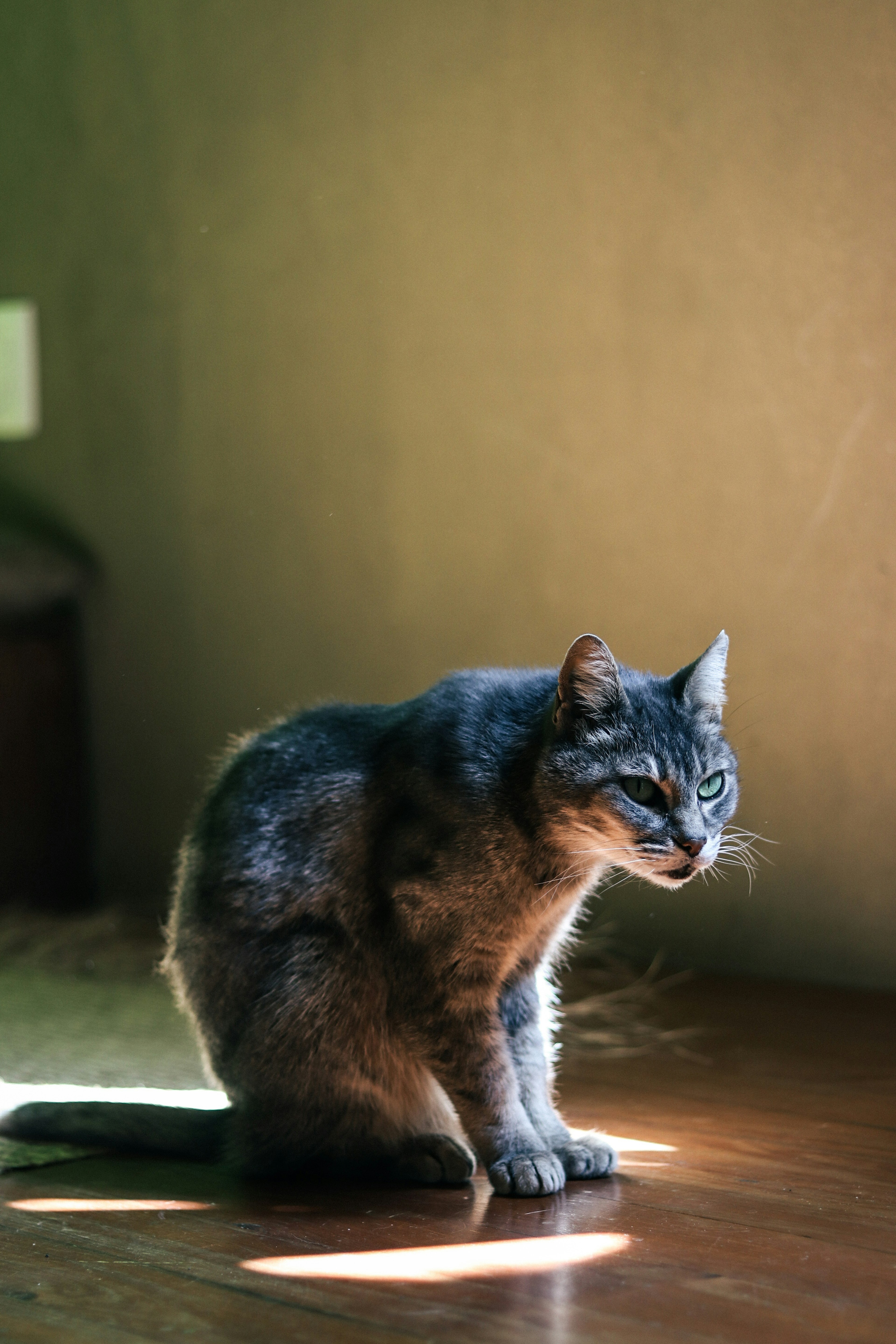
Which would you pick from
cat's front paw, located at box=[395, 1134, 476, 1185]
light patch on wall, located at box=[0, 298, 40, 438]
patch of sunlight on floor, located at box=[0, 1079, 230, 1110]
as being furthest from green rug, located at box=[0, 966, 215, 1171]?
light patch on wall, located at box=[0, 298, 40, 438]

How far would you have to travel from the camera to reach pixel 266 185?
2.82 m

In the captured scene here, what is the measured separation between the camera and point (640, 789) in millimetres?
1461

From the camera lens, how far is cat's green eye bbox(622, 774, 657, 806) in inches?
57.5

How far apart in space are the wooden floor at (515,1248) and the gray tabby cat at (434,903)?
0.06 meters

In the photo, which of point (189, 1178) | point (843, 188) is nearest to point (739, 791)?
point (189, 1178)

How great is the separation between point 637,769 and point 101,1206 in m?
0.73

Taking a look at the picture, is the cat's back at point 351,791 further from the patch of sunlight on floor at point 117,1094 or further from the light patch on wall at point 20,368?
the light patch on wall at point 20,368

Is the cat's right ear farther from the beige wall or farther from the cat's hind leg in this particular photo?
the beige wall

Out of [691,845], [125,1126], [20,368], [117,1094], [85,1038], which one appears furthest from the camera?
[20,368]

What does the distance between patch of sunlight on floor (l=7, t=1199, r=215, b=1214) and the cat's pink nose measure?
2.05 feet

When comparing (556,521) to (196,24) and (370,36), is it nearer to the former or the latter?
(370,36)

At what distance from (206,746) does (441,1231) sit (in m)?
1.71

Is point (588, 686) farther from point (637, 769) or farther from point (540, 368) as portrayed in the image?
point (540, 368)

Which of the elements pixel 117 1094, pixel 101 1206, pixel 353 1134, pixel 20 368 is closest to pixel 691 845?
pixel 353 1134
